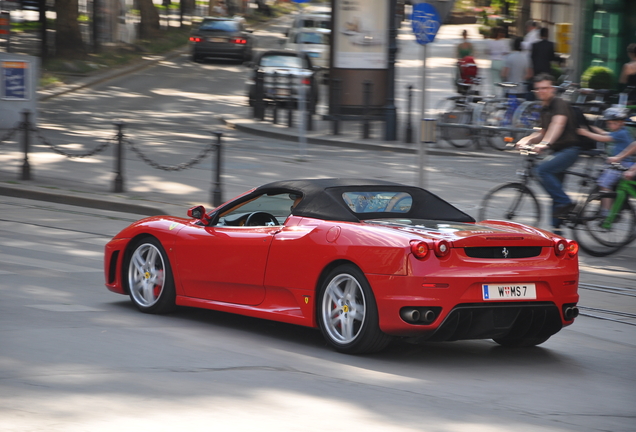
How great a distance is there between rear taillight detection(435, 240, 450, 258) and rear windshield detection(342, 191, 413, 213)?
90 centimetres

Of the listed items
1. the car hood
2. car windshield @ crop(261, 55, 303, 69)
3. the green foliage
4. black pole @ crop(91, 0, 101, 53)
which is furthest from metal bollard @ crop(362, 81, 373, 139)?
black pole @ crop(91, 0, 101, 53)

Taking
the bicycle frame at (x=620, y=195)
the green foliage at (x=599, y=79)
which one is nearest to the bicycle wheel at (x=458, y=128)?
the green foliage at (x=599, y=79)

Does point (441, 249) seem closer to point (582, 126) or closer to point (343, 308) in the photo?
point (343, 308)

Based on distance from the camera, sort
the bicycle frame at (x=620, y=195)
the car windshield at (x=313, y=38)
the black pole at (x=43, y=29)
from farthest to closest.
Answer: the car windshield at (x=313, y=38) → the black pole at (x=43, y=29) → the bicycle frame at (x=620, y=195)

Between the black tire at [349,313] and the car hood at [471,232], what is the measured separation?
0.44 meters

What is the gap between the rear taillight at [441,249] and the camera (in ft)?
20.1

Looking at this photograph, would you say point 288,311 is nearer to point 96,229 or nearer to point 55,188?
point 96,229

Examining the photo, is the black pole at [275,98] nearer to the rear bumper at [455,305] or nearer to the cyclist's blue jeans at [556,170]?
the cyclist's blue jeans at [556,170]

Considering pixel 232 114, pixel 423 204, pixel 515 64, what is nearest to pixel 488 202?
pixel 423 204

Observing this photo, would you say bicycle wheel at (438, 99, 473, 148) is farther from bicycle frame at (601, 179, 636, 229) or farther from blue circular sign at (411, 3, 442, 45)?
bicycle frame at (601, 179, 636, 229)

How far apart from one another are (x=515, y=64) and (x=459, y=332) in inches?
687

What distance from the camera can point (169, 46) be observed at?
46500 millimetres

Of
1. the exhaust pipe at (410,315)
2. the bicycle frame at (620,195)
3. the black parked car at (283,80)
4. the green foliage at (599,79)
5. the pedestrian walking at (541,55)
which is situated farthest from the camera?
the black parked car at (283,80)

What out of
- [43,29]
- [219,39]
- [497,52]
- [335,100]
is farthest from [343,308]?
[219,39]
